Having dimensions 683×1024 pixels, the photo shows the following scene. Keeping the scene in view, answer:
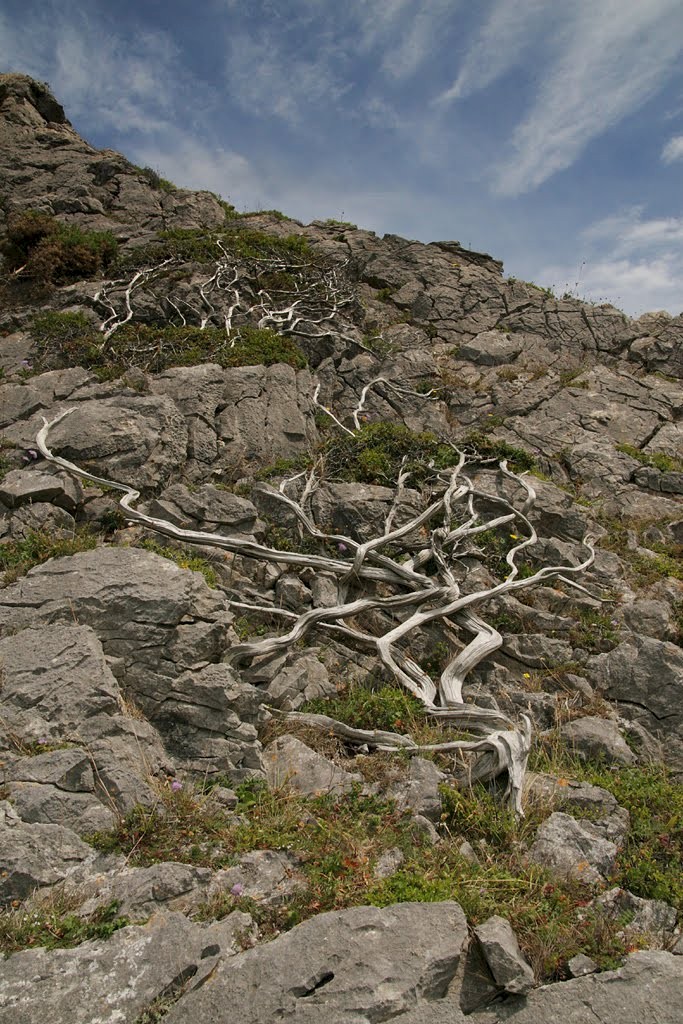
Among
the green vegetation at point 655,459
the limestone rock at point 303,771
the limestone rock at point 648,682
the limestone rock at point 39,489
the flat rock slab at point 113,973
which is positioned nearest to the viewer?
the flat rock slab at point 113,973

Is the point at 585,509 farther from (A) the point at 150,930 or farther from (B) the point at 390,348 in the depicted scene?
(A) the point at 150,930

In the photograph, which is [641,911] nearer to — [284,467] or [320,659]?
[320,659]

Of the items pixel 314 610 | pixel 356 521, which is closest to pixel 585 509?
pixel 356 521

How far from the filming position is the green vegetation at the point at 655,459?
48.7 ft

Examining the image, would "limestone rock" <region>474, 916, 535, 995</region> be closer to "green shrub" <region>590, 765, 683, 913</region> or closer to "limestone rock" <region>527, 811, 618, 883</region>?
"limestone rock" <region>527, 811, 618, 883</region>

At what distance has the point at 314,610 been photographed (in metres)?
8.79

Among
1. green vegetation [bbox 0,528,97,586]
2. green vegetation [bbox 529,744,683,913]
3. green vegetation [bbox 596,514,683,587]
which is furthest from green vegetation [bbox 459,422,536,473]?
green vegetation [bbox 0,528,97,586]

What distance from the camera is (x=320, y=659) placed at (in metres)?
8.48

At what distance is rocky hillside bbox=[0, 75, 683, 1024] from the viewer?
167 inches

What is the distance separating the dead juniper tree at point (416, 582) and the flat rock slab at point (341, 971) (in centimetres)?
207

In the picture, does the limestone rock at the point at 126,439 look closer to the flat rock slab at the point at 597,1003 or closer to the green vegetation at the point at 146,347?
the green vegetation at the point at 146,347

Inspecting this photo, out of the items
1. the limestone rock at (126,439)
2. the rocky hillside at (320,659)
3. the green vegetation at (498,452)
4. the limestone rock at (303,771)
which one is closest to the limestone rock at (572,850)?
the rocky hillside at (320,659)

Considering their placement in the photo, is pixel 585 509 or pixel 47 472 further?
pixel 585 509

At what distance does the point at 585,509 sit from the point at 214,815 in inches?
410
